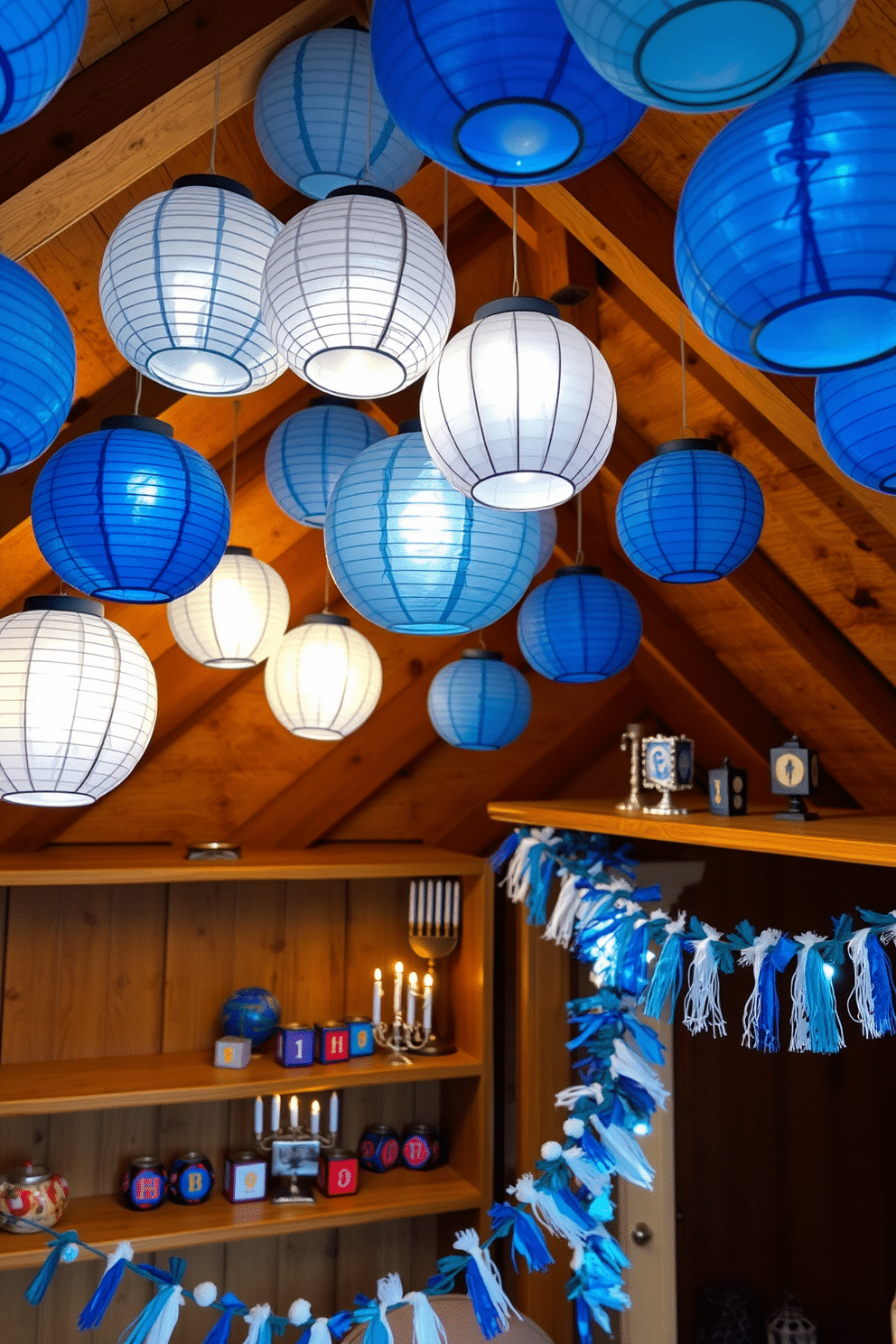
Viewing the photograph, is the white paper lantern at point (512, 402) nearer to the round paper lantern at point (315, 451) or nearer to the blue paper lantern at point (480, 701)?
the round paper lantern at point (315, 451)

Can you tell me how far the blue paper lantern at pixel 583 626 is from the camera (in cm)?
197

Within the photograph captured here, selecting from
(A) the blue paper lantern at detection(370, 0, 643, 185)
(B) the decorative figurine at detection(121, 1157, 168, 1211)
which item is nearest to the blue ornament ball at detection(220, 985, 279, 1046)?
(B) the decorative figurine at detection(121, 1157, 168, 1211)

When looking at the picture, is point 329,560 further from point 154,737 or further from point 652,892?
point 154,737

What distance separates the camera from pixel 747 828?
1.94 m

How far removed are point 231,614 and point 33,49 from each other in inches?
49.8

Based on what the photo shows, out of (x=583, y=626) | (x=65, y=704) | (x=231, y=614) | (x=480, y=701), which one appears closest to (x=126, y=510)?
(x=65, y=704)

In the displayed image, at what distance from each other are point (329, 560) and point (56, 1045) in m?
2.32

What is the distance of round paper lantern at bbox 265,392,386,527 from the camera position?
1.74 meters

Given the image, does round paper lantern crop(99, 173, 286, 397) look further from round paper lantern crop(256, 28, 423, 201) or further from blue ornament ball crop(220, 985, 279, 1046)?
blue ornament ball crop(220, 985, 279, 1046)

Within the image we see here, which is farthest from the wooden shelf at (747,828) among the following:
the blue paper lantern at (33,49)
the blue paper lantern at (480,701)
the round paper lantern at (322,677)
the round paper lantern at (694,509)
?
the blue paper lantern at (33,49)

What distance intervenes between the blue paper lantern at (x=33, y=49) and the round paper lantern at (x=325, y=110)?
0.63 metres

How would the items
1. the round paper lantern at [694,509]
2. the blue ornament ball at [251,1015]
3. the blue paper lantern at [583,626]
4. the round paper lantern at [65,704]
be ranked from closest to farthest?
the round paper lantern at [65,704], the round paper lantern at [694,509], the blue paper lantern at [583,626], the blue ornament ball at [251,1015]

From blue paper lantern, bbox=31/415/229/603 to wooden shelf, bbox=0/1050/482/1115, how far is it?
176 cm

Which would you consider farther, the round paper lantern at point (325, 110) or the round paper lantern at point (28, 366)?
the round paper lantern at point (325, 110)
